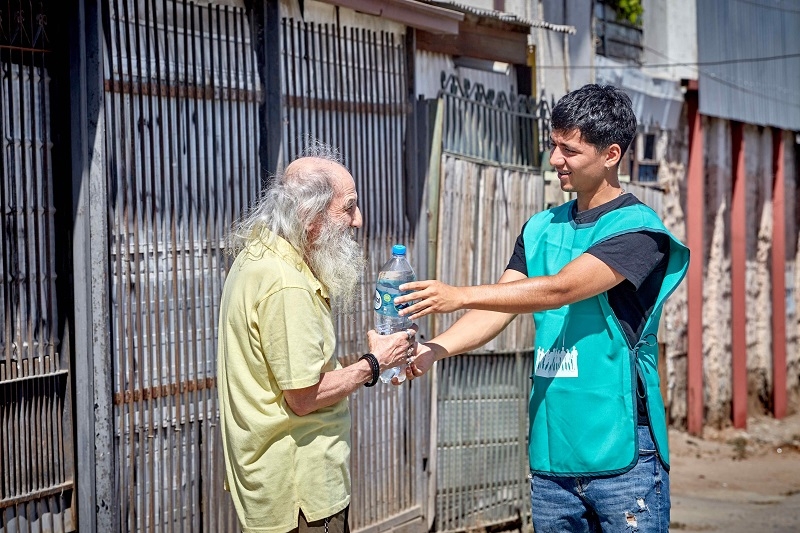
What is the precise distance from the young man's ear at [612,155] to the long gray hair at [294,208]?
3.03 feet

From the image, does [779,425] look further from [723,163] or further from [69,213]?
[69,213]

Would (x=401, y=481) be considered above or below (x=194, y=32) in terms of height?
A: below

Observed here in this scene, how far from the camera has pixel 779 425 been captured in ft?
44.5

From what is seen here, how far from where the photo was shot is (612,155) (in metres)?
3.84

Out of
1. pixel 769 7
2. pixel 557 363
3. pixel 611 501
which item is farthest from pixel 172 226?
pixel 769 7

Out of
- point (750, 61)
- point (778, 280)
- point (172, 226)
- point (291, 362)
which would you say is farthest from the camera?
point (778, 280)

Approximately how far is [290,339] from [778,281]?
11.9 meters

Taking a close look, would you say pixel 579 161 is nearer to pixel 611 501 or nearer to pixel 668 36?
pixel 611 501

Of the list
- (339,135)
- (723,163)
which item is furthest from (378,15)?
(723,163)

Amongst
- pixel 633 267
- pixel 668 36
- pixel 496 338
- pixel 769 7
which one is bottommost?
pixel 496 338

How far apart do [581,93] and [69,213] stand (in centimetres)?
210

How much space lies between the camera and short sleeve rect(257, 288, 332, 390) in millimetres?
3424

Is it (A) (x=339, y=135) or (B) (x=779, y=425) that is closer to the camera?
(A) (x=339, y=135)

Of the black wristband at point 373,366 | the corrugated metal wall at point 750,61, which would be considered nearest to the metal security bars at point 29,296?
the black wristband at point 373,366
